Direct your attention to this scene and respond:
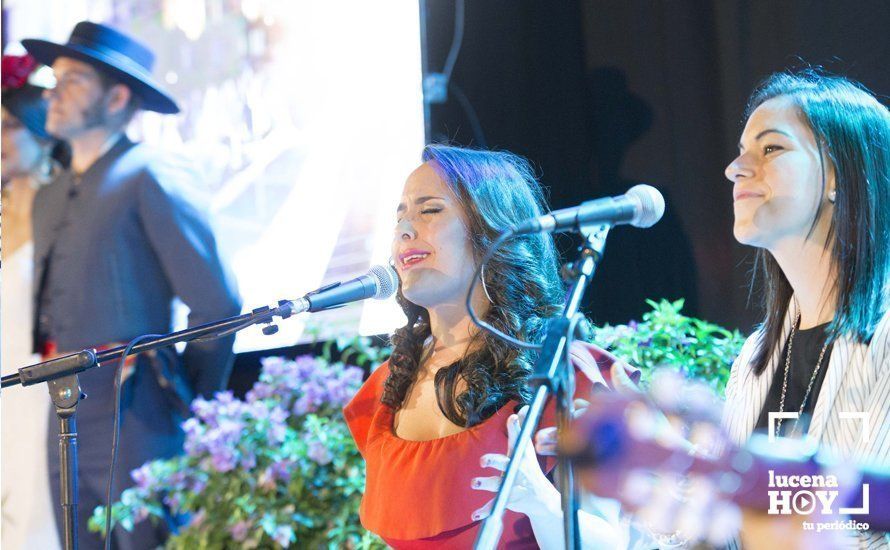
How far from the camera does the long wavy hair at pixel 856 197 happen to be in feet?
5.54

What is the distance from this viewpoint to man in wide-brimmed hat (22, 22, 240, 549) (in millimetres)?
3443

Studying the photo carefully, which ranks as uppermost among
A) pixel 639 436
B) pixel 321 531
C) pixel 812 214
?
pixel 812 214

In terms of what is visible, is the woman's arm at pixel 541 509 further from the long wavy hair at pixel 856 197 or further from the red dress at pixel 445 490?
the long wavy hair at pixel 856 197

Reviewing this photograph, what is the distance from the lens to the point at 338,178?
354 cm

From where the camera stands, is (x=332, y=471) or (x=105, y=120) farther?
(x=105, y=120)

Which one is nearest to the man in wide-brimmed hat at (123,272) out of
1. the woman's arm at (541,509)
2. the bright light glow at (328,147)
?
the bright light glow at (328,147)

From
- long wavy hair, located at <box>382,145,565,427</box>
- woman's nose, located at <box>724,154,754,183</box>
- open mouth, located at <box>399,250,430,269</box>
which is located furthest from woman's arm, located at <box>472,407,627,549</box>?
woman's nose, located at <box>724,154,754,183</box>

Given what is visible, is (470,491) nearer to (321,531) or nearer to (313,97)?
(321,531)

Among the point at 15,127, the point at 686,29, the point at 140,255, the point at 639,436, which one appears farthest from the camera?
the point at 15,127

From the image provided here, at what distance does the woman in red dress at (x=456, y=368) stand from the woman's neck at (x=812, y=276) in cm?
40

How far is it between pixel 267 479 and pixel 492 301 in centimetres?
101

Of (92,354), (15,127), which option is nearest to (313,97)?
(15,127)

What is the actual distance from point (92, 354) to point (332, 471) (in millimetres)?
1083

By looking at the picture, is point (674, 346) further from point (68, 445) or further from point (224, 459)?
point (68, 445)
